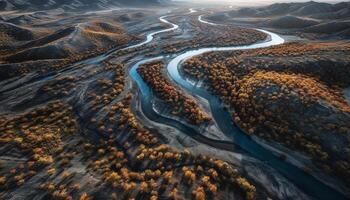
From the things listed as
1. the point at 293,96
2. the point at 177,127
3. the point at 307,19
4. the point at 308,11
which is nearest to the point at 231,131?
the point at 177,127

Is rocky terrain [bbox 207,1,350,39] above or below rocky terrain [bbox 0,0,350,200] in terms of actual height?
above

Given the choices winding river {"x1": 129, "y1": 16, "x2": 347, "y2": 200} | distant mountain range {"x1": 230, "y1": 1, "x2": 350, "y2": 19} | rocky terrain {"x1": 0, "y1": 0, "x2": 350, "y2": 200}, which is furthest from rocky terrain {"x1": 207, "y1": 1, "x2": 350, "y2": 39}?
winding river {"x1": 129, "y1": 16, "x2": 347, "y2": 200}

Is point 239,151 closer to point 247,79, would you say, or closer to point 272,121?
point 272,121

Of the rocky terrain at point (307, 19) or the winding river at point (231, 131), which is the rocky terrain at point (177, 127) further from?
the rocky terrain at point (307, 19)

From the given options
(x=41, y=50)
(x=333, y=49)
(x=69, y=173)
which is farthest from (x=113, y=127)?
(x=333, y=49)

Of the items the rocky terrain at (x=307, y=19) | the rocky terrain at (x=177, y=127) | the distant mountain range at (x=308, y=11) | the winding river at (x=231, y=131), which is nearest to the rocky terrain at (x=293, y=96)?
the rocky terrain at (x=177, y=127)

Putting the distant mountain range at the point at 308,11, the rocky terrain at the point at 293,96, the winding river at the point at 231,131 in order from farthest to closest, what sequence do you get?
the distant mountain range at the point at 308,11
the rocky terrain at the point at 293,96
the winding river at the point at 231,131

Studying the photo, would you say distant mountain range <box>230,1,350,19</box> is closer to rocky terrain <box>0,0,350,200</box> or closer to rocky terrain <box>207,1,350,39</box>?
rocky terrain <box>207,1,350,39</box>

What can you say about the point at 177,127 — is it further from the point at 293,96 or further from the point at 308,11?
the point at 308,11

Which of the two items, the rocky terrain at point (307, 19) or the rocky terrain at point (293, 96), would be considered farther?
the rocky terrain at point (307, 19)
